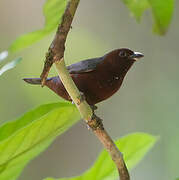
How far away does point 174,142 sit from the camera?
12.4ft

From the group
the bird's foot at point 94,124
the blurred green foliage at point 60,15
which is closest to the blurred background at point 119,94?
the blurred green foliage at point 60,15

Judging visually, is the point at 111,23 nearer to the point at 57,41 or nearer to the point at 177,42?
the point at 177,42

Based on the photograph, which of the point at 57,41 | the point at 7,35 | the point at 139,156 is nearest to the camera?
the point at 57,41

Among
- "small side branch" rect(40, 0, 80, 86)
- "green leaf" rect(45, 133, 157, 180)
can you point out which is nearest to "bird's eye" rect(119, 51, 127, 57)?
"green leaf" rect(45, 133, 157, 180)

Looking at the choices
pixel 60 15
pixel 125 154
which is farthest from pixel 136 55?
pixel 125 154

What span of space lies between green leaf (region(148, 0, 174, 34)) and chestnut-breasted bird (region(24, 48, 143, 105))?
0.30m

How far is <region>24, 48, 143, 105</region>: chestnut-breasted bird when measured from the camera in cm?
175

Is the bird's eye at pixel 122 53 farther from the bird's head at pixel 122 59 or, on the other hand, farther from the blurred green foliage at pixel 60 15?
the blurred green foliage at pixel 60 15

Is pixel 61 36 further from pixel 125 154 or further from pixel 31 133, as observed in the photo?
pixel 125 154

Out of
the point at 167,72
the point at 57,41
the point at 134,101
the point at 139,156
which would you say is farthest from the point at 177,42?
the point at 57,41

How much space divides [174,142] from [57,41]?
118 inches

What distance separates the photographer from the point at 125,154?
1.40 metres

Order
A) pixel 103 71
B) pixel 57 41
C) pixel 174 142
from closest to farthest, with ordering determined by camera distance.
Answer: pixel 57 41
pixel 103 71
pixel 174 142

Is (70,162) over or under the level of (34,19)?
under
